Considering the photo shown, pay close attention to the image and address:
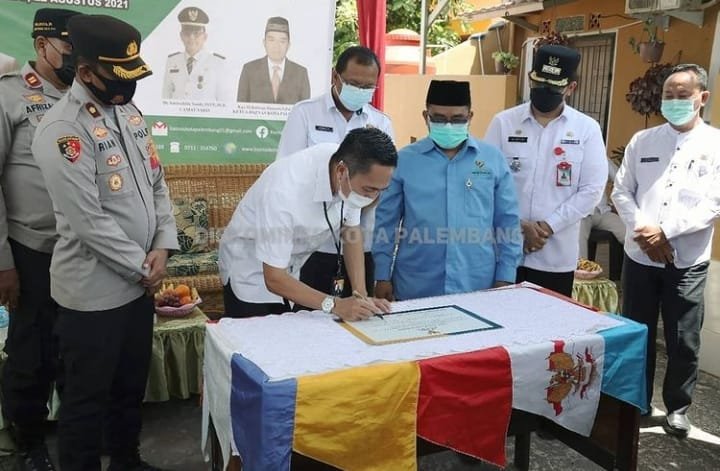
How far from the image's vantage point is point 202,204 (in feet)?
15.8

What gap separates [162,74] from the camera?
476 cm

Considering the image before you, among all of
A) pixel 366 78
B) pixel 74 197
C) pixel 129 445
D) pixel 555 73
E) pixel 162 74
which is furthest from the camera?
pixel 162 74

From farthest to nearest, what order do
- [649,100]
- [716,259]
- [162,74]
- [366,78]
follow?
[649,100]
[162,74]
[716,259]
[366,78]

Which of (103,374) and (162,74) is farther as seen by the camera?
(162,74)

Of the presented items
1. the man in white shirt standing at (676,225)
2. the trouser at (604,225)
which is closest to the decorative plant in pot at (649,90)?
the trouser at (604,225)

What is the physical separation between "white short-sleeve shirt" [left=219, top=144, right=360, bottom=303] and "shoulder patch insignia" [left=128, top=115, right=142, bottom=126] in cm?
53

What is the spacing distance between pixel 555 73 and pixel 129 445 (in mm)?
2431

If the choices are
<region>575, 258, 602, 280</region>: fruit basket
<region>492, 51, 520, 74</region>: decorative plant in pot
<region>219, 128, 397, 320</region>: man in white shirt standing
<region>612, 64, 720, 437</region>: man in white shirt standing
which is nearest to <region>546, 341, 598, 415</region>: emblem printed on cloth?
<region>219, 128, 397, 320</region>: man in white shirt standing

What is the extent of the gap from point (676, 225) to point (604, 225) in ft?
8.89

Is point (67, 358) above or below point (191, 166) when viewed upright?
below

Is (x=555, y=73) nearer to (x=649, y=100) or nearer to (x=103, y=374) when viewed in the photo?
(x=103, y=374)

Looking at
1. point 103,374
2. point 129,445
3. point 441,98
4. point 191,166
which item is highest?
point 441,98

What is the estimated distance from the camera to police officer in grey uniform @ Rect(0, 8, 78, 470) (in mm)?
2535

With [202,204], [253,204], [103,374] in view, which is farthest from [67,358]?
[202,204]
